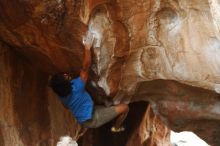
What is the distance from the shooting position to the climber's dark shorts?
4844 mm

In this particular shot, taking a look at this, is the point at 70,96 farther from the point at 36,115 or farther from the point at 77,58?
the point at 36,115

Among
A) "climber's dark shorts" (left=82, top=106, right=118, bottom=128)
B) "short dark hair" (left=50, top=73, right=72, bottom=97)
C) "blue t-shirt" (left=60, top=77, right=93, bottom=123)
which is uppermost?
"short dark hair" (left=50, top=73, right=72, bottom=97)

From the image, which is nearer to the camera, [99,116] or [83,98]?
[83,98]

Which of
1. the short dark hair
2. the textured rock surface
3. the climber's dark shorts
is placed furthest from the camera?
the climber's dark shorts

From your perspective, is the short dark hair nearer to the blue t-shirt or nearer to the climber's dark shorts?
the blue t-shirt

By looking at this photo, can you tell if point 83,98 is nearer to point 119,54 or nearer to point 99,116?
point 99,116

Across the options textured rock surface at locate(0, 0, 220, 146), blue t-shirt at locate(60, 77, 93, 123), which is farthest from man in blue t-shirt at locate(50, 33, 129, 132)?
textured rock surface at locate(0, 0, 220, 146)

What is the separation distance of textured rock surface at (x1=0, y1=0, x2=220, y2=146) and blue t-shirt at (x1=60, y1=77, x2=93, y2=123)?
197 mm

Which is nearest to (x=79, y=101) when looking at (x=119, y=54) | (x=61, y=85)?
(x=61, y=85)

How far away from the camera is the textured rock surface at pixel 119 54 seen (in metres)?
4.27

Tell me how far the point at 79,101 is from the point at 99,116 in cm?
→ 35

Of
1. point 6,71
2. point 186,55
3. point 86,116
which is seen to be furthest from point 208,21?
point 6,71

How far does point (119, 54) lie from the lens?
15.4 ft

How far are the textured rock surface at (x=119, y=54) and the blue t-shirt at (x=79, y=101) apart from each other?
20 centimetres
